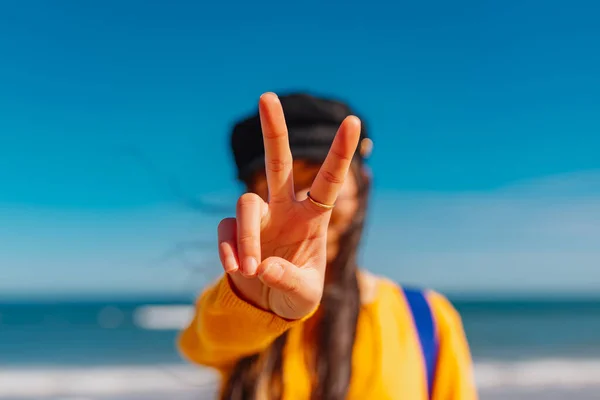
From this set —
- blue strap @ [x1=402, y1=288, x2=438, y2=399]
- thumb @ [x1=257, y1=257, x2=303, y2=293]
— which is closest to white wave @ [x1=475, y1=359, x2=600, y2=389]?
blue strap @ [x1=402, y1=288, x2=438, y2=399]

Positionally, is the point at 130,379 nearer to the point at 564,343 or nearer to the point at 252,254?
the point at 252,254

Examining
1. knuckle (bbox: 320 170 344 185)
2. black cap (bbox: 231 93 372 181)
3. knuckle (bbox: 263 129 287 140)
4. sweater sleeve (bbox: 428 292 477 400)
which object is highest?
black cap (bbox: 231 93 372 181)

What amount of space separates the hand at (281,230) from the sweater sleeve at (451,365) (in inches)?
19.9

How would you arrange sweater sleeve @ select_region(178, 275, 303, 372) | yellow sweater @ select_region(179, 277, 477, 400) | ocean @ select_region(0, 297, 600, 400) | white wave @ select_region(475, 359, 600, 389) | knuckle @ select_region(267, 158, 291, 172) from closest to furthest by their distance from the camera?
1. knuckle @ select_region(267, 158, 291, 172)
2. sweater sleeve @ select_region(178, 275, 303, 372)
3. yellow sweater @ select_region(179, 277, 477, 400)
4. ocean @ select_region(0, 297, 600, 400)
5. white wave @ select_region(475, 359, 600, 389)

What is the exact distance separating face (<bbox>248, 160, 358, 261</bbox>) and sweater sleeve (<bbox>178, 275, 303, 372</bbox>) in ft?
1.01

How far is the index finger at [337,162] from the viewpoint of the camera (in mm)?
1096

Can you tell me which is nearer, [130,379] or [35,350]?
[130,379]

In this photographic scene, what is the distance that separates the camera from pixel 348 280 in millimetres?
1678

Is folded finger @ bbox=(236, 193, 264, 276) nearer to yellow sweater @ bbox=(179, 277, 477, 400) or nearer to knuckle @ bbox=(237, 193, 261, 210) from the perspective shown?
knuckle @ bbox=(237, 193, 261, 210)

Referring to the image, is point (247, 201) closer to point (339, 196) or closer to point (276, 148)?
point (276, 148)

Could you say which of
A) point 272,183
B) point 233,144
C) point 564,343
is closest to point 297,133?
point 233,144

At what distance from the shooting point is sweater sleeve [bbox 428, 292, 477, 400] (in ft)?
4.99

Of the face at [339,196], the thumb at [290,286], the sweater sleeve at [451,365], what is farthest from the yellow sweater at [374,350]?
the face at [339,196]

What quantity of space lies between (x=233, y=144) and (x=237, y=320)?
53cm
